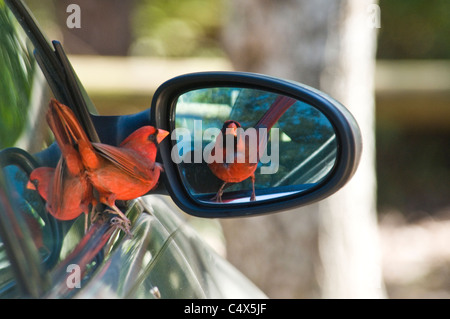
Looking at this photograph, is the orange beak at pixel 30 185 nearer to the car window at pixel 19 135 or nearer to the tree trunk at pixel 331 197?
the car window at pixel 19 135

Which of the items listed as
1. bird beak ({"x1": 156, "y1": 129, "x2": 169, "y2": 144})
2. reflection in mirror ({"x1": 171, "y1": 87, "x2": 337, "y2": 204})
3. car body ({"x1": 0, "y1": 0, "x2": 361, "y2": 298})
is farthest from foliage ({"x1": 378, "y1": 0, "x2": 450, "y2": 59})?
bird beak ({"x1": 156, "y1": 129, "x2": 169, "y2": 144})

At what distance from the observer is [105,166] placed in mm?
1091

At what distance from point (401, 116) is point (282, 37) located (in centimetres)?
327

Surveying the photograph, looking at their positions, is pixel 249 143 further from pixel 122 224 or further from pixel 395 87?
pixel 395 87

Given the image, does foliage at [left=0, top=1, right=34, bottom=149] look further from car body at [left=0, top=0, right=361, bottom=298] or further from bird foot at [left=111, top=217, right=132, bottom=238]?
bird foot at [left=111, top=217, right=132, bottom=238]

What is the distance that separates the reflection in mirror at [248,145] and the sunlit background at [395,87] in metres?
3.43

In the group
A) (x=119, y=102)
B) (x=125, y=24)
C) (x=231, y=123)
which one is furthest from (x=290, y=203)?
(x=125, y=24)

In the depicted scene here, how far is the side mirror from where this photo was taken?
132 cm

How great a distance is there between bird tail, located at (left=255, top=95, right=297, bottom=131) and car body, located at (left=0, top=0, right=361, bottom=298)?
0.09 feet

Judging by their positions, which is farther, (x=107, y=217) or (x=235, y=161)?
(x=235, y=161)

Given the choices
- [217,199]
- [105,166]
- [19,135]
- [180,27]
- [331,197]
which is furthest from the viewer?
[180,27]

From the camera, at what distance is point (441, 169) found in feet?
21.4

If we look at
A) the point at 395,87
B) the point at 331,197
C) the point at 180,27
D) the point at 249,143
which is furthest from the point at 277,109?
the point at 180,27

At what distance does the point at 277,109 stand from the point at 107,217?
52 centimetres
